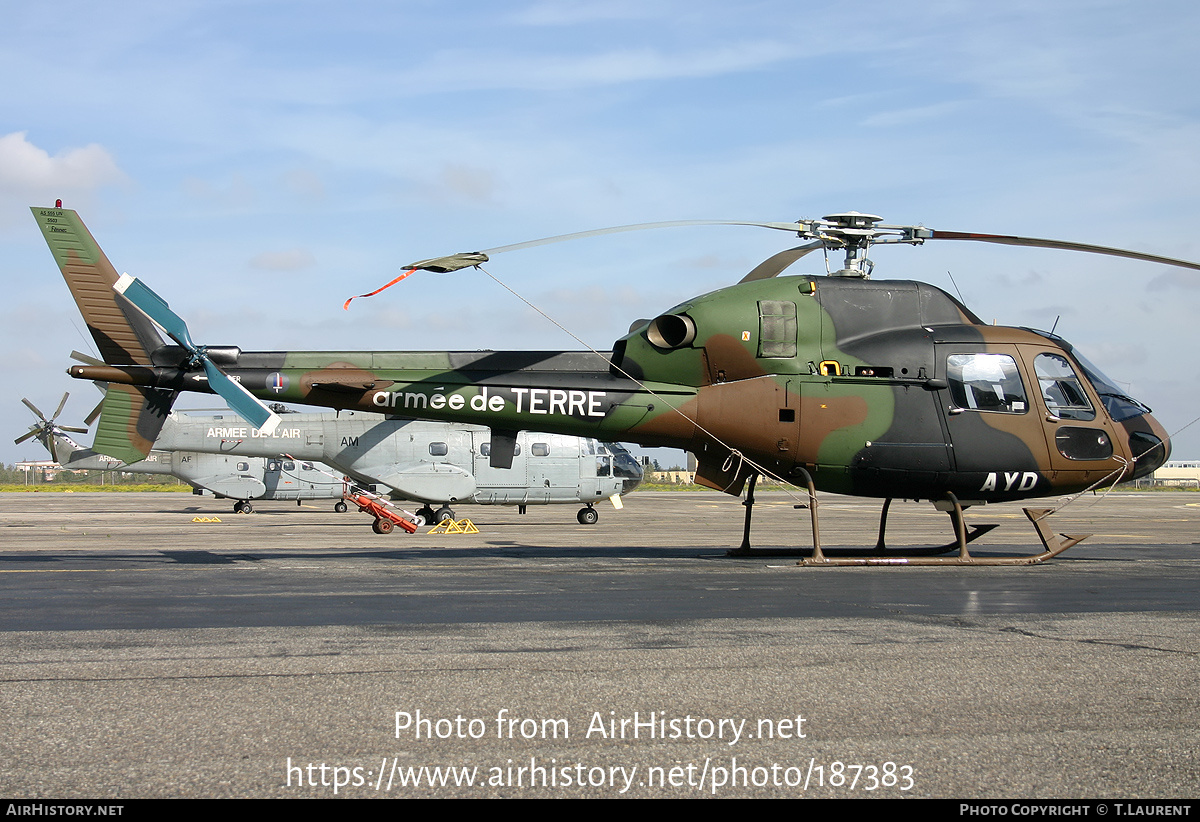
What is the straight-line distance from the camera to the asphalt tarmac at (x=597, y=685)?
4.55 meters

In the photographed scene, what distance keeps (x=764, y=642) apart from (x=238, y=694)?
13.3ft

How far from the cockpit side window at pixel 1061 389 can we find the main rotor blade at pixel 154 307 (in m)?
13.1

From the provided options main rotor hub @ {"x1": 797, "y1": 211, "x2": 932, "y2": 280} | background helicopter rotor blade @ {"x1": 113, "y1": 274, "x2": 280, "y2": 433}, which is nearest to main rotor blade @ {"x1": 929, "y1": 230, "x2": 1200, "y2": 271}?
main rotor hub @ {"x1": 797, "y1": 211, "x2": 932, "y2": 280}

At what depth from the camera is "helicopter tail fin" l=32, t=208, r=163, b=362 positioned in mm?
13953

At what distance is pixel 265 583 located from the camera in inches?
484

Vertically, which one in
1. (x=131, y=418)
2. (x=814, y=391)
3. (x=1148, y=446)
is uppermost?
(x=814, y=391)

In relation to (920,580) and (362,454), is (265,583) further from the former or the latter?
(362,454)

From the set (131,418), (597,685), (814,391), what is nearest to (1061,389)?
(814,391)

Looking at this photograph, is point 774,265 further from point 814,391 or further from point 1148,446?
point 1148,446

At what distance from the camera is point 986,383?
1531 cm

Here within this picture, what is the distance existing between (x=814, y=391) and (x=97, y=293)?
10.9m

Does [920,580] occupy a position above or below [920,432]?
below

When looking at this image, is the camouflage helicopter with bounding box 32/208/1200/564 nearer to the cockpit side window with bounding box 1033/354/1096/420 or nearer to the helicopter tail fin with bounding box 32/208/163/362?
the cockpit side window with bounding box 1033/354/1096/420

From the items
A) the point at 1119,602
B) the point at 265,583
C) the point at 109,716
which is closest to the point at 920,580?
the point at 1119,602
